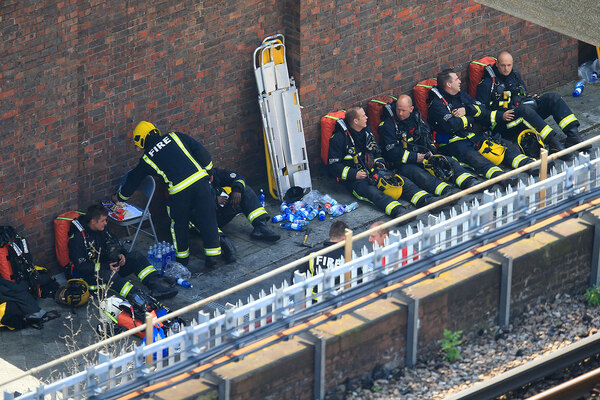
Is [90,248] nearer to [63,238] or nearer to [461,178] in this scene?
[63,238]

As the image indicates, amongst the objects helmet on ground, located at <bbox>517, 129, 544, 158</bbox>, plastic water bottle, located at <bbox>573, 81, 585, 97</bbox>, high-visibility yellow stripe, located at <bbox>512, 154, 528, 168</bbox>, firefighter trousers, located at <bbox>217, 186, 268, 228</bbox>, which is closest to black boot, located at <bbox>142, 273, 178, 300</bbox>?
firefighter trousers, located at <bbox>217, 186, 268, 228</bbox>

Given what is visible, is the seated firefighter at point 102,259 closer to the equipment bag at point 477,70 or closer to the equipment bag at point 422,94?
the equipment bag at point 422,94

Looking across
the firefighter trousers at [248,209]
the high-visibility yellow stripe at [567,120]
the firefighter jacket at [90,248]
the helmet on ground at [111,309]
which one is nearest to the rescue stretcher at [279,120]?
the firefighter trousers at [248,209]

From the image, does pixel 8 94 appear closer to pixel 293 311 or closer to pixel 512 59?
pixel 293 311

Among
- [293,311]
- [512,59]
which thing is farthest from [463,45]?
[293,311]

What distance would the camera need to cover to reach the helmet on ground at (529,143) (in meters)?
18.2

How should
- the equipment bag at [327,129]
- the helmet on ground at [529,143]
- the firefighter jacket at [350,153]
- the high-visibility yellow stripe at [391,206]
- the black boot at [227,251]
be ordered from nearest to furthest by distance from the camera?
the black boot at [227,251] < the high-visibility yellow stripe at [391,206] < the firefighter jacket at [350,153] < the equipment bag at [327,129] < the helmet on ground at [529,143]

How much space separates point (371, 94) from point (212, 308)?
4.18 meters

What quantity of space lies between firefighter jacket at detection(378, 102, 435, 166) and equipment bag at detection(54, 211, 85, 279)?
12.7ft

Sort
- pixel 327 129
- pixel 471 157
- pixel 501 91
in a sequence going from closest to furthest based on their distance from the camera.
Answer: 1. pixel 327 129
2. pixel 471 157
3. pixel 501 91

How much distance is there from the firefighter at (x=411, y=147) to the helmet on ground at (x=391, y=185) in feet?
0.86

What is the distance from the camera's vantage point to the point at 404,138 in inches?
Result: 696

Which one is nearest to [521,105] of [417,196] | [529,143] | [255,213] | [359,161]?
[529,143]

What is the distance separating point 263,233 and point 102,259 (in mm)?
1958
